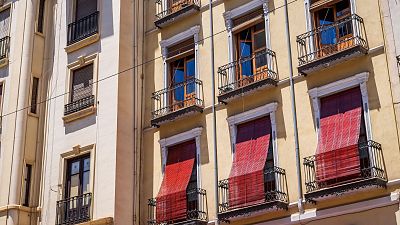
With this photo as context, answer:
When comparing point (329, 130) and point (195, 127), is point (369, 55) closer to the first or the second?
point (329, 130)

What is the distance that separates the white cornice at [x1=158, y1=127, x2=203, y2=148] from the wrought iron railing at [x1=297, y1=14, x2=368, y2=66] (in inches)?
157

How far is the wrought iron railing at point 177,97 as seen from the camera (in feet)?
70.8

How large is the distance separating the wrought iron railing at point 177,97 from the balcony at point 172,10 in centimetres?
228

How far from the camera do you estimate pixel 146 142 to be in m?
22.5

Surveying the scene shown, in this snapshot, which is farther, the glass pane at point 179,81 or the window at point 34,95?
the window at point 34,95

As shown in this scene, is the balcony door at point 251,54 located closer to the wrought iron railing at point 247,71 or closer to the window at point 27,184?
the wrought iron railing at point 247,71

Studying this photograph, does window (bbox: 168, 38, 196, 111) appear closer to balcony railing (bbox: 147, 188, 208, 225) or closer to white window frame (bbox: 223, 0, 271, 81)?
white window frame (bbox: 223, 0, 271, 81)

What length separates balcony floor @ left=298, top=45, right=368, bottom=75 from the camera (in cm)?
1770

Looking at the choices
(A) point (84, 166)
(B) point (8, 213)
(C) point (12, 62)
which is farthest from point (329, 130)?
(C) point (12, 62)

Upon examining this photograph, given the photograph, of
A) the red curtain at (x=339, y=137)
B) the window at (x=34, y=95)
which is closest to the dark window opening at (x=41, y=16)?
the window at (x=34, y=95)

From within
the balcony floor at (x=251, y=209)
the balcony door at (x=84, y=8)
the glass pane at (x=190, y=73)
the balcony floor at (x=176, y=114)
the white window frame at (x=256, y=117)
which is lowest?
the balcony floor at (x=251, y=209)

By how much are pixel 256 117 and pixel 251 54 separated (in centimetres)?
222

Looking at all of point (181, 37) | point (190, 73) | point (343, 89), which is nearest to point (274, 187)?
point (343, 89)

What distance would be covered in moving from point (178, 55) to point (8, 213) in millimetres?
7652
